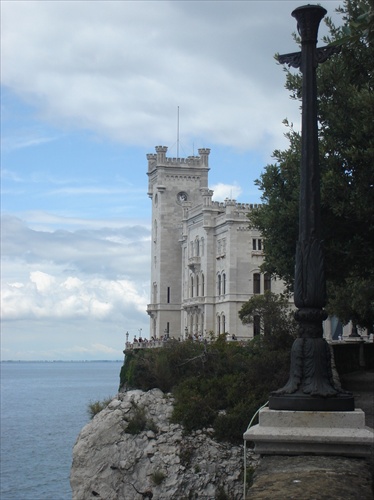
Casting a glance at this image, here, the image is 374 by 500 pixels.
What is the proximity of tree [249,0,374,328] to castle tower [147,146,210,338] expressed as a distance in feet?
188

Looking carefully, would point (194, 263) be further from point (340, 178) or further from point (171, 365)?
point (340, 178)

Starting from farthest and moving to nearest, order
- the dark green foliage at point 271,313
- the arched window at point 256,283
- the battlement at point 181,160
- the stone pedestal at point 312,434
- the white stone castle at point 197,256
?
the battlement at point 181,160 → the arched window at point 256,283 → the white stone castle at point 197,256 → the dark green foliage at point 271,313 → the stone pedestal at point 312,434

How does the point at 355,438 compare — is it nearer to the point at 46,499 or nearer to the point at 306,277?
the point at 306,277

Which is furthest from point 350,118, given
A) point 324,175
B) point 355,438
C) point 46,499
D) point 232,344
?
point 46,499

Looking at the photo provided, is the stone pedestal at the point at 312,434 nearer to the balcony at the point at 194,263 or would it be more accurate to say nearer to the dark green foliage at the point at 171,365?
the dark green foliage at the point at 171,365

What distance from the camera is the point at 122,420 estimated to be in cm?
3084

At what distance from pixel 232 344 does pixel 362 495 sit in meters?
32.5

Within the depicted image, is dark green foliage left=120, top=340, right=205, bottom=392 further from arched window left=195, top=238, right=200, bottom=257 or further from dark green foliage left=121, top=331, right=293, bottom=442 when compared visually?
arched window left=195, top=238, right=200, bottom=257

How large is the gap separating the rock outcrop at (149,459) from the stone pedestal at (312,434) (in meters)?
18.4

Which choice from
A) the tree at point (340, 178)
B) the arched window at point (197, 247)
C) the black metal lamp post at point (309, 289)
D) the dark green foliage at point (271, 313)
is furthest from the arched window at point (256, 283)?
the black metal lamp post at point (309, 289)

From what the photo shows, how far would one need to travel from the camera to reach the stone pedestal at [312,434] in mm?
7562

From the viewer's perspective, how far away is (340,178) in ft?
65.4

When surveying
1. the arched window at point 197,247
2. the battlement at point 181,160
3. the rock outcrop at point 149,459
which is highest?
the battlement at point 181,160

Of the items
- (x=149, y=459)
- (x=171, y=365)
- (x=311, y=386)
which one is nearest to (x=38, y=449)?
(x=171, y=365)
